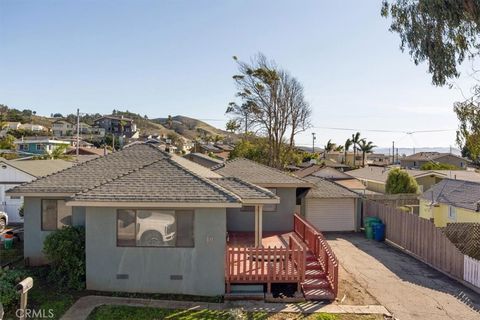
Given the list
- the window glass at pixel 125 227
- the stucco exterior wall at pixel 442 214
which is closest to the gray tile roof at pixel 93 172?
the window glass at pixel 125 227

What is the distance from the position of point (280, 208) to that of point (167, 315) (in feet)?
27.6

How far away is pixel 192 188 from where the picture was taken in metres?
10.8

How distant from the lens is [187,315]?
912 centimetres

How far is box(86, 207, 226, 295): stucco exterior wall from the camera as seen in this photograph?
411 inches

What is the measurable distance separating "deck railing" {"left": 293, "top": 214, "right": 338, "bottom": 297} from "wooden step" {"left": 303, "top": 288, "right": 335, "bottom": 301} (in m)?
0.19

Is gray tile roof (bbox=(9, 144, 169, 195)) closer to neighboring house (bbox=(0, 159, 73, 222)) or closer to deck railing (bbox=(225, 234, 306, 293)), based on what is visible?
deck railing (bbox=(225, 234, 306, 293))

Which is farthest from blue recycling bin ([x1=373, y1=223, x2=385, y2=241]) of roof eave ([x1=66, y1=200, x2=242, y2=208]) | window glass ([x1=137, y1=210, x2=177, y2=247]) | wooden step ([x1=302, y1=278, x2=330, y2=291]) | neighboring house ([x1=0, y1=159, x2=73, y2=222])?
neighboring house ([x1=0, y1=159, x2=73, y2=222])

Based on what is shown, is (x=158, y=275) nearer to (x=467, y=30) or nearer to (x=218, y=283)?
(x=218, y=283)

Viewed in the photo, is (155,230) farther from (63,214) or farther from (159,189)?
(63,214)

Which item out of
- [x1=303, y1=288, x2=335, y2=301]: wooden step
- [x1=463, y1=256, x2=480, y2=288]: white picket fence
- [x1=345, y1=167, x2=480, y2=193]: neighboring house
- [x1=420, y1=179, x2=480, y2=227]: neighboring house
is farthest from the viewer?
[x1=345, y1=167, x2=480, y2=193]: neighboring house

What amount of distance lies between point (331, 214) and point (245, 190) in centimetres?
1079

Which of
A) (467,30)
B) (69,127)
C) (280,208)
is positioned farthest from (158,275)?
(69,127)

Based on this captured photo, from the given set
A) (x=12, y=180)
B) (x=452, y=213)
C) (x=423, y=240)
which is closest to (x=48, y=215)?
(x=12, y=180)

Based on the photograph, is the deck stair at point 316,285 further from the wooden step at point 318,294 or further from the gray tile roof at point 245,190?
the gray tile roof at point 245,190
